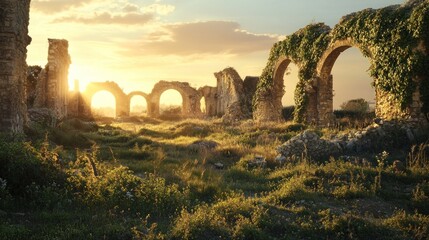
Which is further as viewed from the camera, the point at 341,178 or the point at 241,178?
the point at 241,178

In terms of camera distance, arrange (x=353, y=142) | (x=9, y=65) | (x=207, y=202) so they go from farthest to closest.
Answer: (x=353, y=142), (x=9, y=65), (x=207, y=202)

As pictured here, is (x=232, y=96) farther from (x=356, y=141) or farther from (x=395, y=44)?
(x=356, y=141)

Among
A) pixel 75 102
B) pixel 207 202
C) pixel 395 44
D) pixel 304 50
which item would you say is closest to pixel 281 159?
pixel 207 202

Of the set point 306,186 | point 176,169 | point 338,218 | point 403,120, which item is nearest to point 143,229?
point 338,218

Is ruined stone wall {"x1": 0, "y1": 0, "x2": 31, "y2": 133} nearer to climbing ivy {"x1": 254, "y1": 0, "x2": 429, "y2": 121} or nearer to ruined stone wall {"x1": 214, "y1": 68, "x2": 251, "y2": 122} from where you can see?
climbing ivy {"x1": 254, "y1": 0, "x2": 429, "y2": 121}

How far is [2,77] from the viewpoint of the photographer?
10.7 m

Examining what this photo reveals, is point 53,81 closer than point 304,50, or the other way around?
point 304,50

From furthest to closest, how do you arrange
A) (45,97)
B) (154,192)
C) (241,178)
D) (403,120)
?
(45,97), (403,120), (241,178), (154,192)

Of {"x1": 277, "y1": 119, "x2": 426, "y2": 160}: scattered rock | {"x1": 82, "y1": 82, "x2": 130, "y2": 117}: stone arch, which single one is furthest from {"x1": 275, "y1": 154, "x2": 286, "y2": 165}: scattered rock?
{"x1": 82, "y1": 82, "x2": 130, "y2": 117}: stone arch

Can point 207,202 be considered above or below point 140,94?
below

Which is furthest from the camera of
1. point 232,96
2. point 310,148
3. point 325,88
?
point 232,96

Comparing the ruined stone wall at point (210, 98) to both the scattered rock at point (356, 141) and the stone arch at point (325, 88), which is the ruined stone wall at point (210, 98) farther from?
the scattered rock at point (356, 141)

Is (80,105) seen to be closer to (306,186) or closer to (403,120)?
(403,120)

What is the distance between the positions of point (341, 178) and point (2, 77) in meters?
8.65
